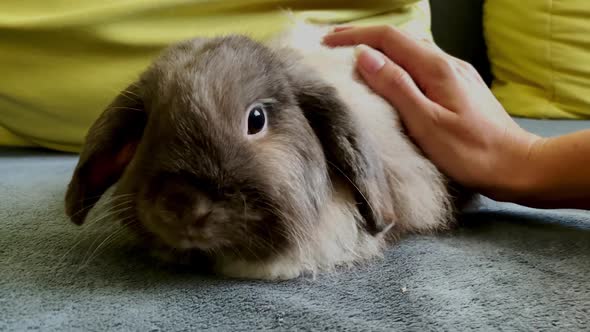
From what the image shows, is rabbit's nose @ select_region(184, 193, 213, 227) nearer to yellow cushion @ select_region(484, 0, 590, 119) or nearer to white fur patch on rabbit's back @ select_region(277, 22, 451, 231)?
white fur patch on rabbit's back @ select_region(277, 22, 451, 231)

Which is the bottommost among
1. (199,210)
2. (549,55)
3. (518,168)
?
(549,55)

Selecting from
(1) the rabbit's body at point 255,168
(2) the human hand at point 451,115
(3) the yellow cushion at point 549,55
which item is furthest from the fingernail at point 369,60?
(3) the yellow cushion at point 549,55

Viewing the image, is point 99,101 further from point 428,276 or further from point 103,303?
point 428,276

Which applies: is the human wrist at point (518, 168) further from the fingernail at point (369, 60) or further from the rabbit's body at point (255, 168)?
the fingernail at point (369, 60)

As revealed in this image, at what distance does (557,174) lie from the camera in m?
1.11

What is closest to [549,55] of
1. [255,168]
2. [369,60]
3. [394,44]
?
[394,44]

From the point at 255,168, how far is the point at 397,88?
0.50 meters

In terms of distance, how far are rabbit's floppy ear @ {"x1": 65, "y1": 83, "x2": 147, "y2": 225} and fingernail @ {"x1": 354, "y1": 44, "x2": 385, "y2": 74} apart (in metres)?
0.52

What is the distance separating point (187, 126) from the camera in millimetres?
880

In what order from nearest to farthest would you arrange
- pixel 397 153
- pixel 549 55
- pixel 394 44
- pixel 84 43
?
pixel 397 153 → pixel 394 44 → pixel 84 43 → pixel 549 55

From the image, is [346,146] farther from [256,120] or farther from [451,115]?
[451,115]

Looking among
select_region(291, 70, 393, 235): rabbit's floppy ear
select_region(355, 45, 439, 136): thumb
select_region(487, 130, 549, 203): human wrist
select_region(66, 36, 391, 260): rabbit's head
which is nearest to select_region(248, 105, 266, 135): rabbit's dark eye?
select_region(66, 36, 391, 260): rabbit's head

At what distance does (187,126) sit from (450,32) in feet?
6.47

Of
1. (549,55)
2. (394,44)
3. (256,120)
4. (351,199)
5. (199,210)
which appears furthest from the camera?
(549,55)
